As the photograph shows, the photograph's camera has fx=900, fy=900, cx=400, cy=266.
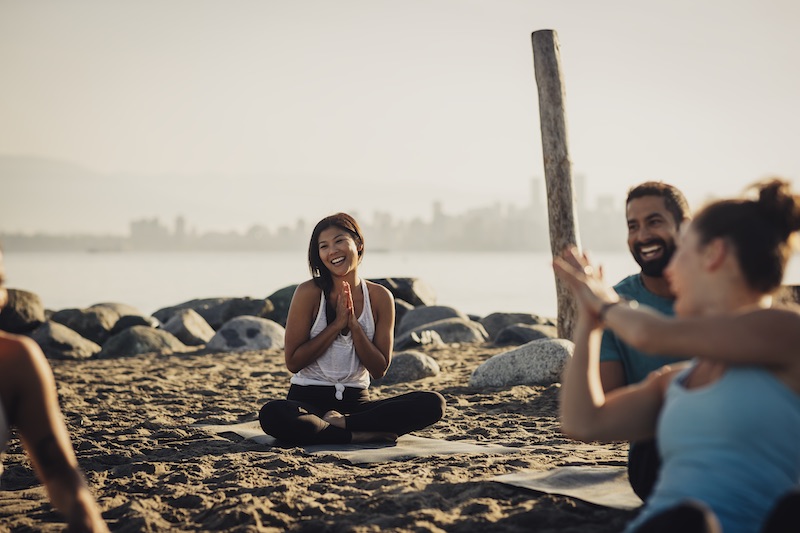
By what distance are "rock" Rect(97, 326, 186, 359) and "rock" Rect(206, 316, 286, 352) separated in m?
0.55

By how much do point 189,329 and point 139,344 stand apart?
4.57ft

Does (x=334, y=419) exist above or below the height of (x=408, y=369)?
above

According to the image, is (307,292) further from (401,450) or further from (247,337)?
(247,337)

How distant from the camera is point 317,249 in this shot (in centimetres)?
612

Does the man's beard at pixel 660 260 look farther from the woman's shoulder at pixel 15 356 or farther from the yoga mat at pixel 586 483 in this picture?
the woman's shoulder at pixel 15 356

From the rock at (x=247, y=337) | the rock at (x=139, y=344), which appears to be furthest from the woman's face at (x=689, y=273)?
the rock at (x=139, y=344)

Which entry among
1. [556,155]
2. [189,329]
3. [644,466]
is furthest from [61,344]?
[644,466]

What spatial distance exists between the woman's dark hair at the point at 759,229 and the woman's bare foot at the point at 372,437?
377 centimetres

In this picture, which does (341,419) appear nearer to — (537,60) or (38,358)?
(38,358)

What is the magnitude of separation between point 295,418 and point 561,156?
200 inches

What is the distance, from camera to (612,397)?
2859 millimetres

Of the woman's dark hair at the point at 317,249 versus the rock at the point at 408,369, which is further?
the rock at the point at 408,369

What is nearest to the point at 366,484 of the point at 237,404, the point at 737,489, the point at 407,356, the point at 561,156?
the point at 737,489

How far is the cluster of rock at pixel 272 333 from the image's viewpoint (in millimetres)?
8609
